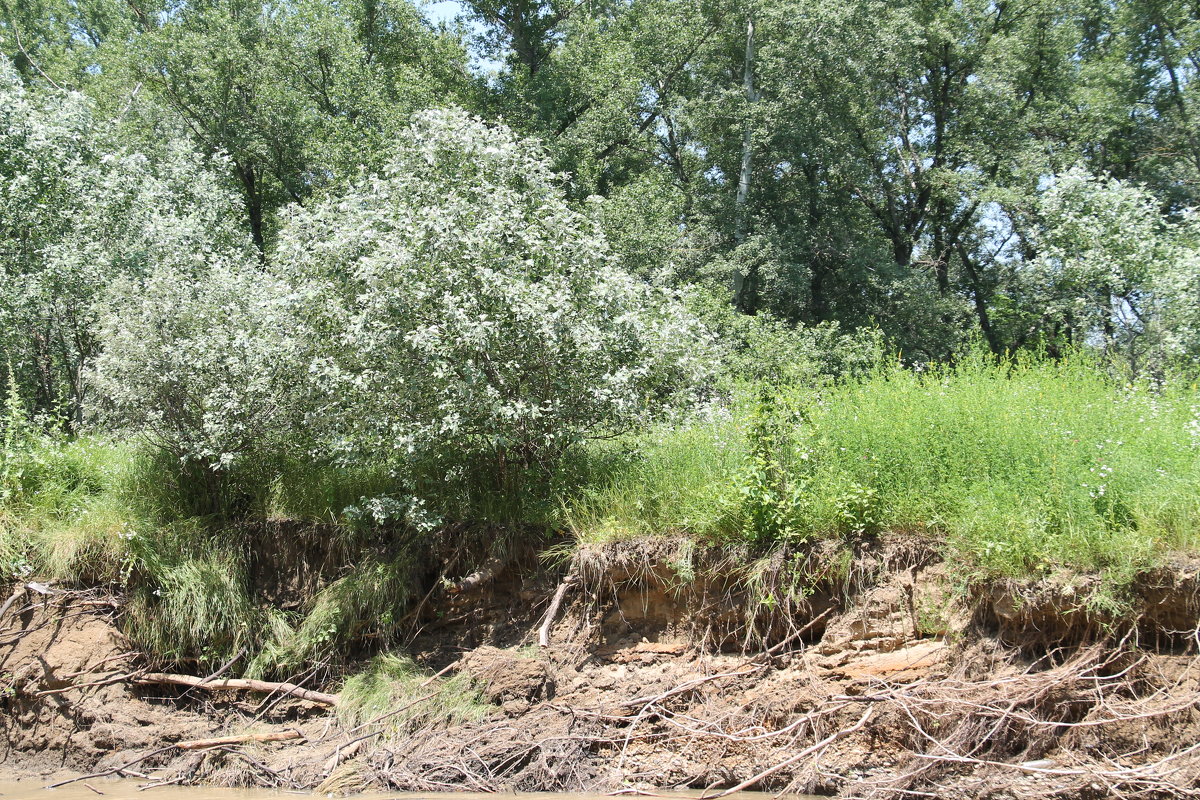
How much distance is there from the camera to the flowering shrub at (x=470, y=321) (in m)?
8.09

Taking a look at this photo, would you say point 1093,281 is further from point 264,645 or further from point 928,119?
point 264,645

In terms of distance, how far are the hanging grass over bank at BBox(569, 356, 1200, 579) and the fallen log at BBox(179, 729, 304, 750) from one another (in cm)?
334

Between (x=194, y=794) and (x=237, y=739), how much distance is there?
66 cm

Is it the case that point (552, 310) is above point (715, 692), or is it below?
above

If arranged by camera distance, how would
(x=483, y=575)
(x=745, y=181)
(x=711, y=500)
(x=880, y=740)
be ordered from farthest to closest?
1. (x=745, y=181)
2. (x=483, y=575)
3. (x=711, y=500)
4. (x=880, y=740)

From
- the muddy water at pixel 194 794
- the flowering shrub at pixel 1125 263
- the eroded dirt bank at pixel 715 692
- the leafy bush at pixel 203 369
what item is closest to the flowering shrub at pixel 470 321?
the leafy bush at pixel 203 369

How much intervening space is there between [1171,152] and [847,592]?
19057 mm

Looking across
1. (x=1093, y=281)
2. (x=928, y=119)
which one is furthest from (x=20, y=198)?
(x=928, y=119)

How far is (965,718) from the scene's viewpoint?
623 centimetres

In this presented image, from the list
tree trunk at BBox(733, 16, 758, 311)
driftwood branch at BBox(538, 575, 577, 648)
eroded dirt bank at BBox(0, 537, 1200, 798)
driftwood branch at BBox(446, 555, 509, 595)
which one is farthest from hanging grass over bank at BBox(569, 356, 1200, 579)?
tree trunk at BBox(733, 16, 758, 311)

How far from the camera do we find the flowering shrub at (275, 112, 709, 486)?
8.09 m

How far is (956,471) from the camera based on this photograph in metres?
7.34

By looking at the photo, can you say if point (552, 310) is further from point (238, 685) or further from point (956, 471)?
point (238, 685)

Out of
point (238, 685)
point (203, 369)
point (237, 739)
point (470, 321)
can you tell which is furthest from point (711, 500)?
point (203, 369)
